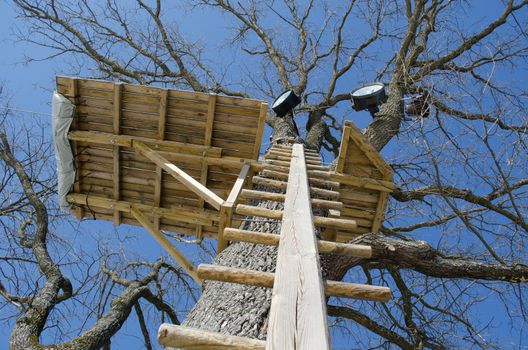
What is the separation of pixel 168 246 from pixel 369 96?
3.43m

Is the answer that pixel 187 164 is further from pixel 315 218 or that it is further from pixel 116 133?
pixel 315 218

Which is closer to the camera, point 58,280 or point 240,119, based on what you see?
point 58,280

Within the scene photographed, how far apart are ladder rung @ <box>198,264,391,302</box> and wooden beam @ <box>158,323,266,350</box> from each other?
52cm

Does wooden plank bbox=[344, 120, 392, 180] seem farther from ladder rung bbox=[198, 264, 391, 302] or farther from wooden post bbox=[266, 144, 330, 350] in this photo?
ladder rung bbox=[198, 264, 391, 302]

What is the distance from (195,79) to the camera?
33.4ft

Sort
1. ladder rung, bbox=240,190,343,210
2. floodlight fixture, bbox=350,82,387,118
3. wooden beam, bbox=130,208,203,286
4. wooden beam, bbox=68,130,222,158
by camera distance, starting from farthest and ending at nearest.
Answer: floodlight fixture, bbox=350,82,387,118
wooden beam, bbox=68,130,222,158
wooden beam, bbox=130,208,203,286
ladder rung, bbox=240,190,343,210

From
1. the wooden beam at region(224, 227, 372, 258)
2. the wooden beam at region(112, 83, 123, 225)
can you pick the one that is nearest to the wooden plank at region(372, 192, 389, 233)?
the wooden beam at region(224, 227, 372, 258)

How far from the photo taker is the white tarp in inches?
206

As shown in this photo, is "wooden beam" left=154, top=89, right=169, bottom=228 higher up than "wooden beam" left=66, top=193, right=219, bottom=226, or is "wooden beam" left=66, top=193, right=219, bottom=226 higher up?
"wooden beam" left=154, top=89, right=169, bottom=228

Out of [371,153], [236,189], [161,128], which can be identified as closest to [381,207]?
[371,153]

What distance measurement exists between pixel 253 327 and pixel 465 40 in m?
6.79

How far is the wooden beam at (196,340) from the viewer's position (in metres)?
1.44

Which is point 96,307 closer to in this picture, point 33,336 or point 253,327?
point 33,336

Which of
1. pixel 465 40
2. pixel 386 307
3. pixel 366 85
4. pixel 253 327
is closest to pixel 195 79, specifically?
pixel 366 85
